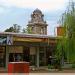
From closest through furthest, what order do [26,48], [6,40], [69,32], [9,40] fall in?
[69,32] < [6,40] < [9,40] < [26,48]

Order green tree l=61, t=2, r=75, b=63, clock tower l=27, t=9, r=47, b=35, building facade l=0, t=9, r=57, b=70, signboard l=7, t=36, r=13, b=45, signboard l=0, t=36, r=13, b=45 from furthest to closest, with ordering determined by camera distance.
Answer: clock tower l=27, t=9, r=47, b=35
building facade l=0, t=9, r=57, b=70
signboard l=7, t=36, r=13, b=45
signboard l=0, t=36, r=13, b=45
green tree l=61, t=2, r=75, b=63

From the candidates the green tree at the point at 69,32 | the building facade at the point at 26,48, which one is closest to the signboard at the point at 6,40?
the building facade at the point at 26,48

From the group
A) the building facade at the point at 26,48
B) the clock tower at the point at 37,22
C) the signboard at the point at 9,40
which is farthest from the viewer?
the clock tower at the point at 37,22

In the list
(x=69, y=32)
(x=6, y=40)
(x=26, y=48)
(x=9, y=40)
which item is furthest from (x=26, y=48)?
(x=69, y=32)

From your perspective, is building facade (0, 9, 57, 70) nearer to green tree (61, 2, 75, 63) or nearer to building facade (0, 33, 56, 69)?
building facade (0, 33, 56, 69)

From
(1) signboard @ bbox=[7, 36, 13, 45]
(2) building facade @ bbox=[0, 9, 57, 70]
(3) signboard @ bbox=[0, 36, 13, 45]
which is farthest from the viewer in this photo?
(2) building facade @ bbox=[0, 9, 57, 70]

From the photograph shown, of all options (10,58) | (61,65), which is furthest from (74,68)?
(10,58)

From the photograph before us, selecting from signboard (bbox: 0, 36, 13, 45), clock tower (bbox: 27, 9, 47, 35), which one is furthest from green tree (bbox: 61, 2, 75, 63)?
clock tower (bbox: 27, 9, 47, 35)

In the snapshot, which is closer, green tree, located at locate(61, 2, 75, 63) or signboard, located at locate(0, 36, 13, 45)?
green tree, located at locate(61, 2, 75, 63)

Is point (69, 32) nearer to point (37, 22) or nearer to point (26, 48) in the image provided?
point (26, 48)

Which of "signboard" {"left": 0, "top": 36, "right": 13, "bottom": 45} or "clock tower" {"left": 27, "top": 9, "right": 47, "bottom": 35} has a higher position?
"clock tower" {"left": 27, "top": 9, "right": 47, "bottom": 35}

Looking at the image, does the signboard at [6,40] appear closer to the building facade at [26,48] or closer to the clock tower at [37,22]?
the building facade at [26,48]

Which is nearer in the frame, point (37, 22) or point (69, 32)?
point (69, 32)

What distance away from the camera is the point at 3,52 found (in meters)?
46.0
